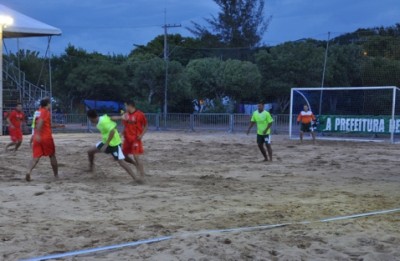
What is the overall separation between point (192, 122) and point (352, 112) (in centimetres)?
1032

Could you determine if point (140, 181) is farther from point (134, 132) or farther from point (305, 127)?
point (305, 127)

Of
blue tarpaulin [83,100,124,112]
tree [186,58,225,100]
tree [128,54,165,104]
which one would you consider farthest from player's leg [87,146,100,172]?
blue tarpaulin [83,100,124,112]

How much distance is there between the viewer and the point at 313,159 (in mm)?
15633

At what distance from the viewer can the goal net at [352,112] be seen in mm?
24875

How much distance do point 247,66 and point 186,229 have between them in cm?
3747

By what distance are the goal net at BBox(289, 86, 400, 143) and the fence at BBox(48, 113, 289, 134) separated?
70.8 inches

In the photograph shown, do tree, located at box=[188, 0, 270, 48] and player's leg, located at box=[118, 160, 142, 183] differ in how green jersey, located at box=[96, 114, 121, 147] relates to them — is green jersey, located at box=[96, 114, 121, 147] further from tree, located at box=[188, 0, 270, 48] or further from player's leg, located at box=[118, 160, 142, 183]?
tree, located at box=[188, 0, 270, 48]

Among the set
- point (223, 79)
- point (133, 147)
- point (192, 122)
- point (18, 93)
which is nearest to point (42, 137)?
point (133, 147)

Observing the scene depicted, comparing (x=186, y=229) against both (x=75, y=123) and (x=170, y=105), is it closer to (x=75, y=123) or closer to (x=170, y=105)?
(x=75, y=123)

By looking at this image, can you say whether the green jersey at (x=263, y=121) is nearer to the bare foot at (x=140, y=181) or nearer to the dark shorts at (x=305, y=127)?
the bare foot at (x=140, y=181)

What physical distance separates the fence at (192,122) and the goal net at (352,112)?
5.90 feet

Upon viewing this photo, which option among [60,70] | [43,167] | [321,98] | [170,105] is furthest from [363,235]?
[60,70]

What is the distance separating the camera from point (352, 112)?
28906mm

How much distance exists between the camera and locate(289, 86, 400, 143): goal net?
81.6ft
